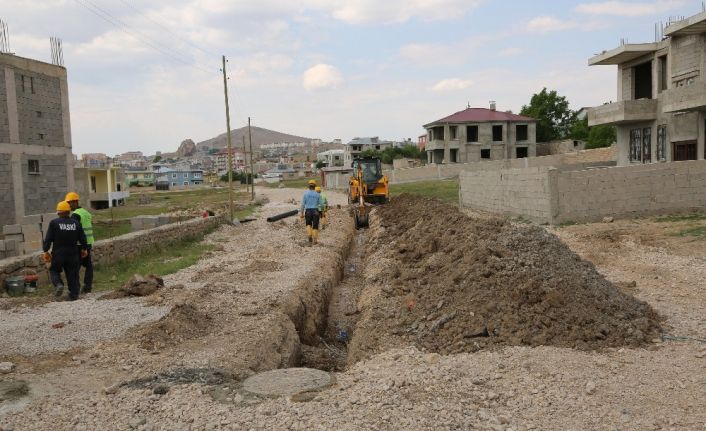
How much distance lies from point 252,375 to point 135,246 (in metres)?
9.07

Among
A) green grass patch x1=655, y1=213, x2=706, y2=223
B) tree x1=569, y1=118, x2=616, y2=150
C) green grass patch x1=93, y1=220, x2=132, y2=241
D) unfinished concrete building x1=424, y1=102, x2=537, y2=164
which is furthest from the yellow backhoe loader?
tree x1=569, y1=118, x2=616, y2=150

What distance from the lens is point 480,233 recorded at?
11.2 meters

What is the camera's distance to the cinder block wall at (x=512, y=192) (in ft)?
52.8

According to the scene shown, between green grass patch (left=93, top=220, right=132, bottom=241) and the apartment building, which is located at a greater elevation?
the apartment building

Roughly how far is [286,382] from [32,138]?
64.4 ft

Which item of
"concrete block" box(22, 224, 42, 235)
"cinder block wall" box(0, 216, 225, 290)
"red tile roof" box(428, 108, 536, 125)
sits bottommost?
"cinder block wall" box(0, 216, 225, 290)

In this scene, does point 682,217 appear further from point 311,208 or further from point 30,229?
point 30,229

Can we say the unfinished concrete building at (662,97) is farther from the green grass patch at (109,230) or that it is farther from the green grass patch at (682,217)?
the green grass patch at (109,230)

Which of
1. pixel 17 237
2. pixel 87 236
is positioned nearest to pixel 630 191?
pixel 87 236

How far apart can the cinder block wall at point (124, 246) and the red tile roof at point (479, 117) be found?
40267mm

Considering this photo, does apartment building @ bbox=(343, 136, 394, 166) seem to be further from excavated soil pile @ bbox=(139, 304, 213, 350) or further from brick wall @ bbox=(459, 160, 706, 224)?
excavated soil pile @ bbox=(139, 304, 213, 350)

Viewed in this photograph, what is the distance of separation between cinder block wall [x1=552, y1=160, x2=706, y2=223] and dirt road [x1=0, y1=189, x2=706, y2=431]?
7234mm

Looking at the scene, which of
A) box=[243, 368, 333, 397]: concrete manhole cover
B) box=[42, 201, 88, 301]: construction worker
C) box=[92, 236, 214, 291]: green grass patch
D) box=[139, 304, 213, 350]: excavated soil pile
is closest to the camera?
box=[243, 368, 333, 397]: concrete manhole cover

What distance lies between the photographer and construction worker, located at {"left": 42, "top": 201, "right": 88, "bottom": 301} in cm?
909
